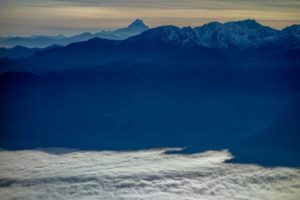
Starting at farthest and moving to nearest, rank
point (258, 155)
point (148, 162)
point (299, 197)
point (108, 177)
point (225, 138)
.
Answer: point (225, 138) → point (258, 155) → point (148, 162) → point (108, 177) → point (299, 197)

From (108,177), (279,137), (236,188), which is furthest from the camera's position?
(279,137)

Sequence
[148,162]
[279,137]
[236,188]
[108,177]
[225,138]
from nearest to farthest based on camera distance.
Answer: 1. [236,188]
2. [108,177]
3. [148,162]
4. [279,137]
5. [225,138]

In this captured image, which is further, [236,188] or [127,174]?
[127,174]

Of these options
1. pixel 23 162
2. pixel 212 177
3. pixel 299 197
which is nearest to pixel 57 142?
pixel 23 162

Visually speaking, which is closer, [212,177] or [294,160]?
[212,177]

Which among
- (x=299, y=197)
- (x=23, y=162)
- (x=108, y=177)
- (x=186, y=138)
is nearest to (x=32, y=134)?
(x=23, y=162)

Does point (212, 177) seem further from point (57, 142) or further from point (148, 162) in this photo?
point (57, 142)

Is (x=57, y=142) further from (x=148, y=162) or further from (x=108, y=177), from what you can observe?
(x=108, y=177)

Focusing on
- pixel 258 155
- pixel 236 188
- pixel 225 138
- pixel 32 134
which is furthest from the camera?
pixel 32 134
